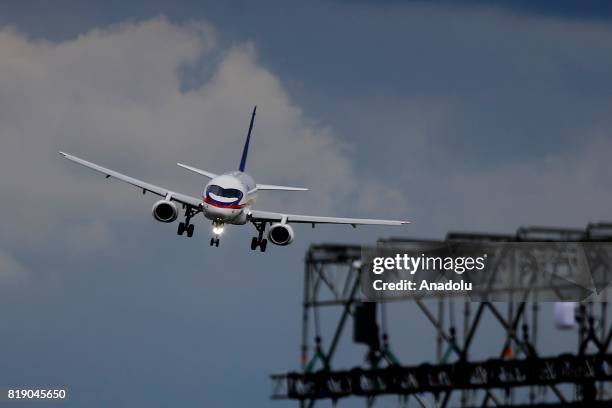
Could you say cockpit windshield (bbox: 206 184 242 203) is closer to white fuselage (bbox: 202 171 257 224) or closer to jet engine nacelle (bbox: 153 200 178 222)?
white fuselage (bbox: 202 171 257 224)

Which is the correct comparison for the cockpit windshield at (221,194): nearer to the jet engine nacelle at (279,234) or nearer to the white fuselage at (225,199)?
the white fuselage at (225,199)

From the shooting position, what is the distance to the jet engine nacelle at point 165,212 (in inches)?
4941

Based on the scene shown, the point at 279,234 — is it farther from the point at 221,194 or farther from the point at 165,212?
the point at 165,212

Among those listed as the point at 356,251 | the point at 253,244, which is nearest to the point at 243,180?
the point at 253,244

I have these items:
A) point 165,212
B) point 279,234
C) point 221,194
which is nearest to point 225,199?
point 221,194

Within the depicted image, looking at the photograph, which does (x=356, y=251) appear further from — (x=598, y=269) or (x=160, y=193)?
(x=160, y=193)

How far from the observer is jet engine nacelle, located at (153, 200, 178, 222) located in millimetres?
125500

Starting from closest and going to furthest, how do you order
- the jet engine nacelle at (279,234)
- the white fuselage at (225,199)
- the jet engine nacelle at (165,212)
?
the white fuselage at (225,199) < the jet engine nacelle at (165,212) < the jet engine nacelle at (279,234)

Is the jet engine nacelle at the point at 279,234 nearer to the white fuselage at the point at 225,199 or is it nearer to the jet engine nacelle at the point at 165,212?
the white fuselage at the point at 225,199

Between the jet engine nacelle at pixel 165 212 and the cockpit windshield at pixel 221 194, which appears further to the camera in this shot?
the jet engine nacelle at pixel 165 212

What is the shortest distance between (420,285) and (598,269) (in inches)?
486

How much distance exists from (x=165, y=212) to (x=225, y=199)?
690 cm

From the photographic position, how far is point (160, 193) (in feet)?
440

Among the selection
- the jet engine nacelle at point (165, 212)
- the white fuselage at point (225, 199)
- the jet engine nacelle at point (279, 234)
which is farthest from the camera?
the jet engine nacelle at point (279, 234)
